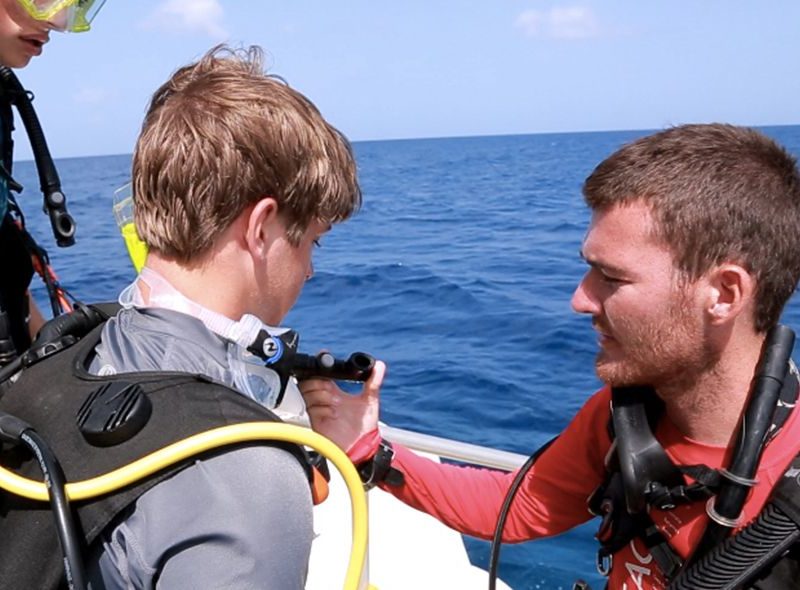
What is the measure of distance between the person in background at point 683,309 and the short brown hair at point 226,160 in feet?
2.09

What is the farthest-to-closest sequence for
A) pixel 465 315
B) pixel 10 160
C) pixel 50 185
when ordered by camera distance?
pixel 465 315, pixel 50 185, pixel 10 160

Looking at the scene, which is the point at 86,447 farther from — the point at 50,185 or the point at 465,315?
the point at 465,315

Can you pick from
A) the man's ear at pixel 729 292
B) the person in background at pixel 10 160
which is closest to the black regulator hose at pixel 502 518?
the man's ear at pixel 729 292

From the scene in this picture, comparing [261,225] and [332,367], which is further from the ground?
[261,225]

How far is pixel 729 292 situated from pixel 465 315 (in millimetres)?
6881

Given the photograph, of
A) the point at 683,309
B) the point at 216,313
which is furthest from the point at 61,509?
the point at 683,309

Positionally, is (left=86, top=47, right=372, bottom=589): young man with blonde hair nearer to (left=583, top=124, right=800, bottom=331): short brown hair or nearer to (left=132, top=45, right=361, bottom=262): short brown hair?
(left=132, top=45, right=361, bottom=262): short brown hair

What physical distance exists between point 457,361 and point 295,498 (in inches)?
239

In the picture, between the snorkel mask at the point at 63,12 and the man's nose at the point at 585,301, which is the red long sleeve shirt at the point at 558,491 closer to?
the man's nose at the point at 585,301

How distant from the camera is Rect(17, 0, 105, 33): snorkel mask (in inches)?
86.0

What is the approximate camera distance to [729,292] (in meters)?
1.75

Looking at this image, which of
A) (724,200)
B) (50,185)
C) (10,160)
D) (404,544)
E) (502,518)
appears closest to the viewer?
(724,200)

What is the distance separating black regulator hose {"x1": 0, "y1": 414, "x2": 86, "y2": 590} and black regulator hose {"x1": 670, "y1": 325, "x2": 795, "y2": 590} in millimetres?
1225

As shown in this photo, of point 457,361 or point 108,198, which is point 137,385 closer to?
point 457,361
